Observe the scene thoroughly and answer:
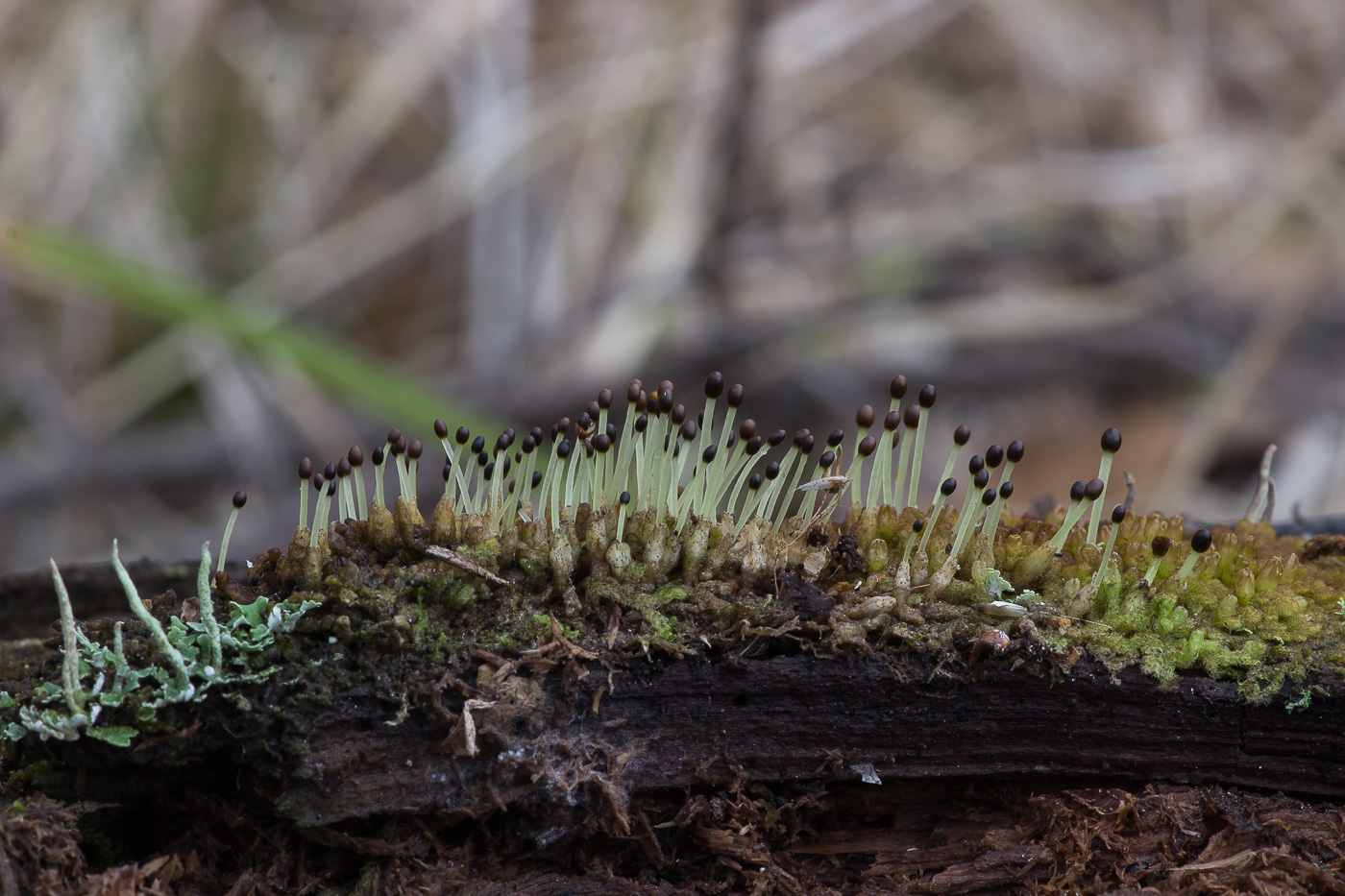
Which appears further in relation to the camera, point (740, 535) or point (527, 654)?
point (740, 535)

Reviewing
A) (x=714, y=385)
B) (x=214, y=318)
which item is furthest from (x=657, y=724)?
(x=214, y=318)

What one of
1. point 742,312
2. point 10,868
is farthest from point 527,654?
point 742,312

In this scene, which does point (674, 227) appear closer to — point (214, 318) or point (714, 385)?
point (214, 318)

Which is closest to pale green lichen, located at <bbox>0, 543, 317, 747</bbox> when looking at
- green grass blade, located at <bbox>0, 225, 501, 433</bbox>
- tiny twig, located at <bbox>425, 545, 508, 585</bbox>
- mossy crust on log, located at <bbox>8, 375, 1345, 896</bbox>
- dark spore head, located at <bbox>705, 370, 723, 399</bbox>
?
mossy crust on log, located at <bbox>8, 375, 1345, 896</bbox>

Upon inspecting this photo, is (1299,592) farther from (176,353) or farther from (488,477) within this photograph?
(176,353)

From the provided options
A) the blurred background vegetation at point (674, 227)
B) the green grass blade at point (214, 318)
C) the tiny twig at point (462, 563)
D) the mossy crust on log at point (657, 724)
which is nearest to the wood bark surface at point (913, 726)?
the mossy crust on log at point (657, 724)

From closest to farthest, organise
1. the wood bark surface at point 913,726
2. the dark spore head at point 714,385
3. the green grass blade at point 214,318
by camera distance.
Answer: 1. the wood bark surface at point 913,726
2. the dark spore head at point 714,385
3. the green grass blade at point 214,318

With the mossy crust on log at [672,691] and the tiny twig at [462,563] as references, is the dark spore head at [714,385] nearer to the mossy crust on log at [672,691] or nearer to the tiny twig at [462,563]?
the mossy crust on log at [672,691]

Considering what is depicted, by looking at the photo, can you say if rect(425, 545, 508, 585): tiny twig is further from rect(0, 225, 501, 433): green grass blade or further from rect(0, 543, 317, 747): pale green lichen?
rect(0, 225, 501, 433): green grass blade
